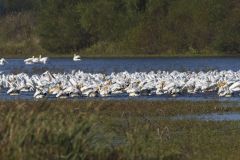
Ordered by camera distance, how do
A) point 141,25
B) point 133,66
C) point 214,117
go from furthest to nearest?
point 141,25, point 133,66, point 214,117

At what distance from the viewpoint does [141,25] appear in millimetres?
72938

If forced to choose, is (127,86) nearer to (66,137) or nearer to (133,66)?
(133,66)

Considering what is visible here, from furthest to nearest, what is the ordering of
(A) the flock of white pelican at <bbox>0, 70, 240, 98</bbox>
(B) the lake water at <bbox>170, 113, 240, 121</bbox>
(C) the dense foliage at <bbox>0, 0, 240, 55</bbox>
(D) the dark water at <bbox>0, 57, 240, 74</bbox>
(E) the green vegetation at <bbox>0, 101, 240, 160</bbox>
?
(C) the dense foliage at <bbox>0, 0, 240, 55</bbox>
(D) the dark water at <bbox>0, 57, 240, 74</bbox>
(A) the flock of white pelican at <bbox>0, 70, 240, 98</bbox>
(B) the lake water at <bbox>170, 113, 240, 121</bbox>
(E) the green vegetation at <bbox>0, 101, 240, 160</bbox>

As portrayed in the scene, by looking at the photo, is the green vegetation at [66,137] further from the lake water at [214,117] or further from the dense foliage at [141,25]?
the dense foliage at [141,25]

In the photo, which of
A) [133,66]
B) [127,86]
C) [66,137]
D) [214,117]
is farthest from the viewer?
[133,66]

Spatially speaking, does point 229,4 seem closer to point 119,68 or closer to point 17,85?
point 119,68

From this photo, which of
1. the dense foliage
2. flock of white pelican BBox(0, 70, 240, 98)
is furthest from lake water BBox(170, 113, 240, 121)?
the dense foliage

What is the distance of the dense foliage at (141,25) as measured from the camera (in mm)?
69062

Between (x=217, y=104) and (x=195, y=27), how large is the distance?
4320cm

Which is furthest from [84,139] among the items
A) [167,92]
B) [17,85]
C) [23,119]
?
[17,85]

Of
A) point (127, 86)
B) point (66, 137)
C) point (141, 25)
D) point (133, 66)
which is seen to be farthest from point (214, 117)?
point (141, 25)

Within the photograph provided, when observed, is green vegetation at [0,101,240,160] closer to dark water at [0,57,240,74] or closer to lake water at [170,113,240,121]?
lake water at [170,113,240,121]

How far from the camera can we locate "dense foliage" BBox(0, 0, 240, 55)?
69.1m

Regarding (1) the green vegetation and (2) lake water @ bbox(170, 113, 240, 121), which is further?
(2) lake water @ bbox(170, 113, 240, 121)
